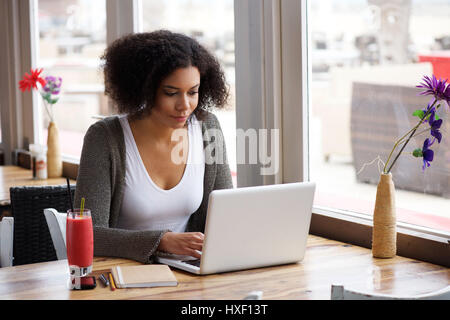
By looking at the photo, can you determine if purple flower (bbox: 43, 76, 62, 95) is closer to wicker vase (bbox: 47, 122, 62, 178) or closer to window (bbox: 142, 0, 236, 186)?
wicker vase (bbox: 47, 122, 62, 178)

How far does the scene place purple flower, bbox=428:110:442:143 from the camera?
188cm

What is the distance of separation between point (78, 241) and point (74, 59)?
246 centimetres

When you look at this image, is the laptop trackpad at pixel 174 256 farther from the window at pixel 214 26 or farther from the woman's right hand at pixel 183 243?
the window at pixel 214 26

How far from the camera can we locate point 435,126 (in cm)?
189

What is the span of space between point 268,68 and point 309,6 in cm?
26

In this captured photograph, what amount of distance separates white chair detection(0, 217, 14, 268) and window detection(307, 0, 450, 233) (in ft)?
3.43

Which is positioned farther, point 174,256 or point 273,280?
point 174,256

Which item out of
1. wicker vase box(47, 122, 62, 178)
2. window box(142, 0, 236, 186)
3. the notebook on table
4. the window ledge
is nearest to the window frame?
the window ledge

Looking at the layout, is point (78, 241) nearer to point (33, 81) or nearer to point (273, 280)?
point (273, 280)

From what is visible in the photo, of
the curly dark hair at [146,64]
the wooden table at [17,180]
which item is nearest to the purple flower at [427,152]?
the curly dark hair at [146,64]

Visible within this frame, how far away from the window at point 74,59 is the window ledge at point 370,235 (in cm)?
169

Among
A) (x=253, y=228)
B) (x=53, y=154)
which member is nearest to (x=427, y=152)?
(x=253, y=228)

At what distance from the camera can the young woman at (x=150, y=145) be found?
6.95 feet
